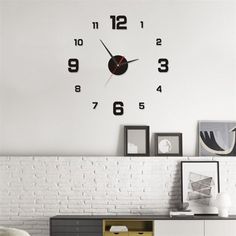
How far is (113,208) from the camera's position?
5.89 m

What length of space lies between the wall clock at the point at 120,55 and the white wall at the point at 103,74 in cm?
1

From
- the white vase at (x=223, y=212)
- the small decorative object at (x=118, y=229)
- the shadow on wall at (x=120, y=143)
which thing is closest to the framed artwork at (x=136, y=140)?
the shadow on wall at (x=120, y=143)

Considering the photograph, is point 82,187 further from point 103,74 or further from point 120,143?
point 103,74

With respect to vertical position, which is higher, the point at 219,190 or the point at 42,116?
the point at 42,116

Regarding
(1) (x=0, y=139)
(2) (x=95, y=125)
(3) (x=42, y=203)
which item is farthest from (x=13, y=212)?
(2) (x=95, y=125)

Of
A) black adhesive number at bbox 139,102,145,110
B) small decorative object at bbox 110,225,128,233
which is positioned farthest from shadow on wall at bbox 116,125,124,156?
small decorative object at bbox 110,225,128,233

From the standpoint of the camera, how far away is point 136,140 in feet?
19.6

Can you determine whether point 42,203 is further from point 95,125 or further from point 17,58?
point 17,58

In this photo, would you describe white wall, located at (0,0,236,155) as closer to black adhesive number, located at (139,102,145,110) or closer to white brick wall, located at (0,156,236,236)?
black adhesive number, located at (139,102,145,110)

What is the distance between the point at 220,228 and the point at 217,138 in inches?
37.7

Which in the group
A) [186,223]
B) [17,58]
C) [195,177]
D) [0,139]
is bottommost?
[186,223]

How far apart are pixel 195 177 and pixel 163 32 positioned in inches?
61.2

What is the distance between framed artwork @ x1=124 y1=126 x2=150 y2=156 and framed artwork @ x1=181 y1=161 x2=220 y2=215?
0.43m

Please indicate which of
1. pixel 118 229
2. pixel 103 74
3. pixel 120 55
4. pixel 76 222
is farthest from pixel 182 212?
pixel 120 55
